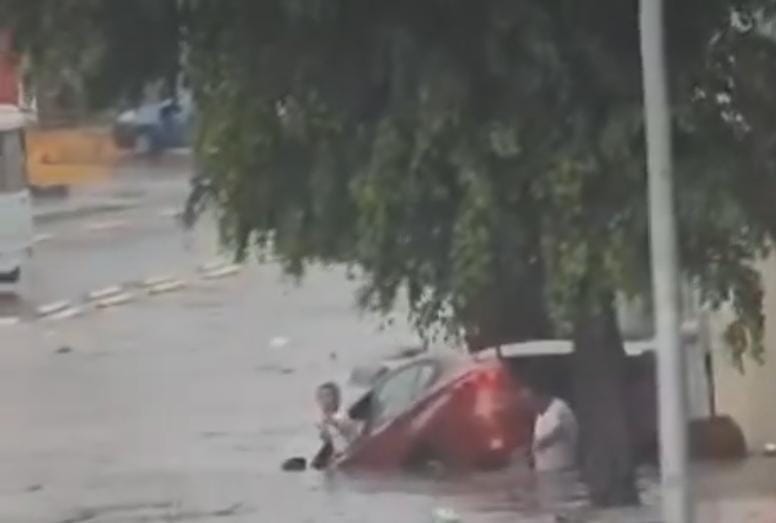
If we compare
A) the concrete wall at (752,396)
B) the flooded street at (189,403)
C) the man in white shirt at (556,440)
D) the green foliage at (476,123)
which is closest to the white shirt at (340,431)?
the flooded street at (189,403)

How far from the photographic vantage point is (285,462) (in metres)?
22.0

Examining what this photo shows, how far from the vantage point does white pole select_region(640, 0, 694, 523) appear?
332 inches

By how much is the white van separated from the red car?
17.8 metres

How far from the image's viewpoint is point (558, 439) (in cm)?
1705

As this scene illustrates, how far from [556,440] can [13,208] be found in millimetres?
22394

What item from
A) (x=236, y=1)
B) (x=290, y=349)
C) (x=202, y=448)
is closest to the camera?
(x=236, y=1)

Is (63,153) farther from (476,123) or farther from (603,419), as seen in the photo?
(476,123)

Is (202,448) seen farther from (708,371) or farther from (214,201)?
(214,201)

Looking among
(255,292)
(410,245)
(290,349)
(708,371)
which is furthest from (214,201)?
(255,292)

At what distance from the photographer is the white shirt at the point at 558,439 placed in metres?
16.8

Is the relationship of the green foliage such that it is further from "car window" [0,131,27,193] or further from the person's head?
"car window" [0,131,27,193]

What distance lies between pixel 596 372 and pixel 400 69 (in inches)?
124

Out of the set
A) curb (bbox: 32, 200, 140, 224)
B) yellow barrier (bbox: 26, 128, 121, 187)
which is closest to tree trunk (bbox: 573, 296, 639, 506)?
yellow barrier (bbox: 26, 128, 121, 187)

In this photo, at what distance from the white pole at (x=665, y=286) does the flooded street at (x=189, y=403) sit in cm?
478
